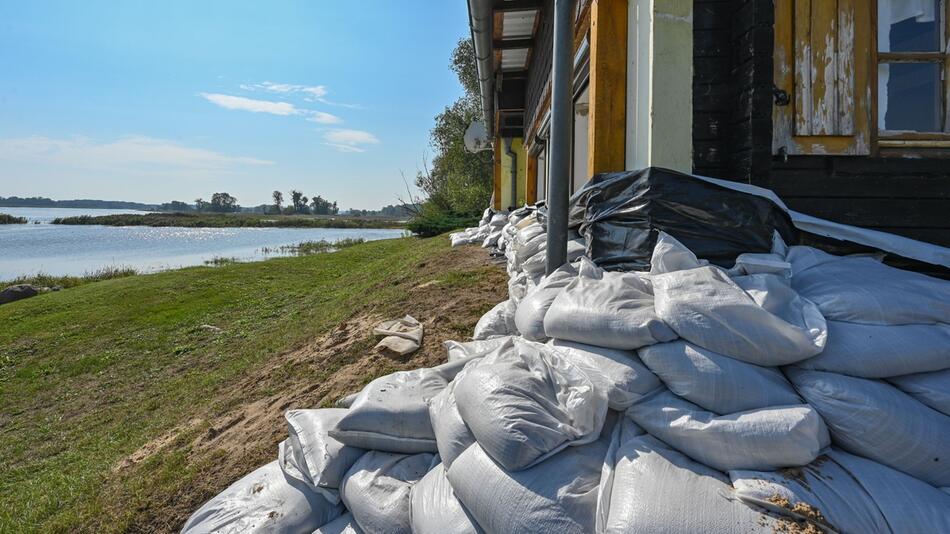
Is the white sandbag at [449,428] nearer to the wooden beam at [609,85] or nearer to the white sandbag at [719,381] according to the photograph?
the white sandbag at [719,381]

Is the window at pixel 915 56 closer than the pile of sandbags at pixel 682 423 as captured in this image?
No

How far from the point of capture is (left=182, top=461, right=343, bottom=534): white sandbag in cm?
189

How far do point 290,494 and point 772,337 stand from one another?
1.75 metres

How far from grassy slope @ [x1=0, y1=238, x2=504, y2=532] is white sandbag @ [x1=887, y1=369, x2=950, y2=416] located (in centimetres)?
241

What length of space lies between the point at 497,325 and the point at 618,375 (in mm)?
1475

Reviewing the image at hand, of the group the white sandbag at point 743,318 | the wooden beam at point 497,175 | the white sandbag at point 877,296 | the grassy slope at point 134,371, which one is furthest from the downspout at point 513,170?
the white sandbag at point 743,318

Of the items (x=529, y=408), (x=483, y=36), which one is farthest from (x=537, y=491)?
(x=483, y=36)

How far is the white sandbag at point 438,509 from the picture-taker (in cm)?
153

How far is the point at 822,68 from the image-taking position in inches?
97.3

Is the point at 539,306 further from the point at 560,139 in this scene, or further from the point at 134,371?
the point at 134,371

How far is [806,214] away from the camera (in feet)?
8.27

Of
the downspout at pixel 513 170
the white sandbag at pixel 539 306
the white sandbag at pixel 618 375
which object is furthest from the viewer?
the downspout at pixel 513 170

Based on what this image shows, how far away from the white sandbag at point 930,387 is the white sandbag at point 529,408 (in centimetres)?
85

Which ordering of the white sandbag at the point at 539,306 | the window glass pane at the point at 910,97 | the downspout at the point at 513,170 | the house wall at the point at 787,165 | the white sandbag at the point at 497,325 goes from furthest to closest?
the downspout at the point at 513,170 < the window glass pane at the point at 910,97 < the white sandbag at the point at 497,325 < the house wall at the point at 787,165 < the white sandbag at the point at 539,306
